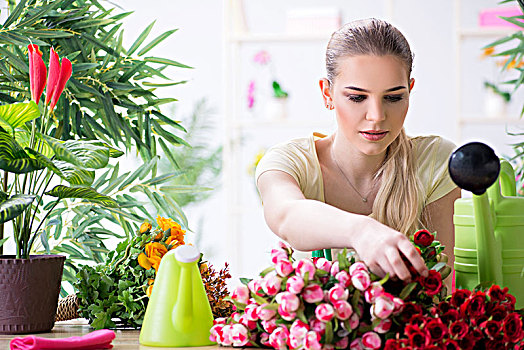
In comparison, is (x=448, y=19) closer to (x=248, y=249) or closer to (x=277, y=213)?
(x=248, y=249)

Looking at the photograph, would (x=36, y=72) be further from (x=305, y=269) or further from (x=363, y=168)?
(x=363, y=168)

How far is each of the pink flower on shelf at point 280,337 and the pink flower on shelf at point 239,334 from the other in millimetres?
81

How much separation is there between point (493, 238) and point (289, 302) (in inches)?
12.4

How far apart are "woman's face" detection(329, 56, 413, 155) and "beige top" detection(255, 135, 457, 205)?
0.19 m

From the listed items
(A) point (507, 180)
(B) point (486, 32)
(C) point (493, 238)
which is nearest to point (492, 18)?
(B) point (486, 32)

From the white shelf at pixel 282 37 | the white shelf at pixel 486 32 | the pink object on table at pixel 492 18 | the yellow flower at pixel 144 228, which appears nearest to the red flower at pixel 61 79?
the yellow flower at pixel 144 228

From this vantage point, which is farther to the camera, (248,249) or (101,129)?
(248,249)

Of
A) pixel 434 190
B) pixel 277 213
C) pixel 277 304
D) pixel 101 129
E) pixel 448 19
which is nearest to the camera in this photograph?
pixel 277 304

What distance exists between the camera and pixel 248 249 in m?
4.27

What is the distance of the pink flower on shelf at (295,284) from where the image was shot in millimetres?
825

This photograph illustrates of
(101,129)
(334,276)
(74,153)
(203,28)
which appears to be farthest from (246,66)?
(334,276)

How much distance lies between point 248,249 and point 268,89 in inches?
41.0

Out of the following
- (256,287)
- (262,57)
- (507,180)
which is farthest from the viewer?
(262,57)

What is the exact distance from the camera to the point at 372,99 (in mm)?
1186
